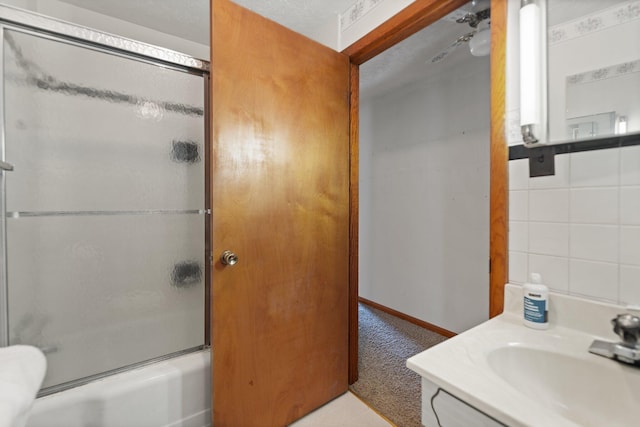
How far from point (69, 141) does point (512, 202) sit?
73.2 inches

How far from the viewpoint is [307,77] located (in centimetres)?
139

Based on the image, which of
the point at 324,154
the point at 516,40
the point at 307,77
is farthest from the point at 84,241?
the point at 516,40

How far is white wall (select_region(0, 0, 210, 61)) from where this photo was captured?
1493 mm

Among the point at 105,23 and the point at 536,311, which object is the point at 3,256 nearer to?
the point at 105,23

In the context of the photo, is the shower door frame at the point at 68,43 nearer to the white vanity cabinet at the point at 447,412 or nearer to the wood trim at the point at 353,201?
the wood trim at the point at 353,201

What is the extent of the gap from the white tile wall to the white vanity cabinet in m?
0.55

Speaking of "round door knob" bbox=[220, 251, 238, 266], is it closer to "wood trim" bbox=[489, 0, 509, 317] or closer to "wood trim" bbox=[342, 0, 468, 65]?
"wood trim" bbox=[489, 0, 509, 317]

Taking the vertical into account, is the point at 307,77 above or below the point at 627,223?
above

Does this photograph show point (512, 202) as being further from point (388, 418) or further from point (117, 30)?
point (117, 30)

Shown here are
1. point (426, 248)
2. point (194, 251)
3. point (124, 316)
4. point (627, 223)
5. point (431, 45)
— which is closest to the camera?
point (627, 223)

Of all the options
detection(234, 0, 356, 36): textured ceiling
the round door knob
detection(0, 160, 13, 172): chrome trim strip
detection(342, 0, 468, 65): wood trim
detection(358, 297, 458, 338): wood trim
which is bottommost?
detection(358, 297, 458, 338): wood trim

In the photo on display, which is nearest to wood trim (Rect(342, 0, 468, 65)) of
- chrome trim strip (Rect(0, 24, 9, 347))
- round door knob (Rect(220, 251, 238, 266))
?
round door knob (Rect(220, 251, 238, 266))

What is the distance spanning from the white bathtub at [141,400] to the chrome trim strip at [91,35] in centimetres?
145

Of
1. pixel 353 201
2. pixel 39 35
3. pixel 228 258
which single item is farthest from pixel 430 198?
pixel 39 35
